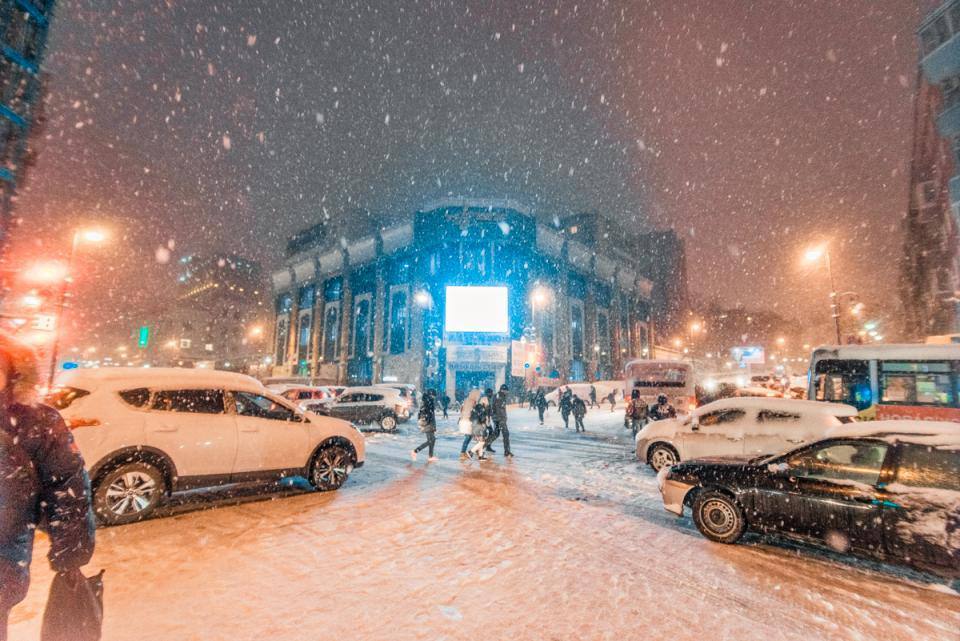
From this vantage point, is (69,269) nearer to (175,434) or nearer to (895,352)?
(175,434)

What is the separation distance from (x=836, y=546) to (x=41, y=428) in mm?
6358

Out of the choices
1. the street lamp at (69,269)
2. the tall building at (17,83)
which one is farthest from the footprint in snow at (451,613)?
A: the tall building at (17,83)

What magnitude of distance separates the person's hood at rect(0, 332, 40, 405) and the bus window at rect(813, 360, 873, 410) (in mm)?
17252

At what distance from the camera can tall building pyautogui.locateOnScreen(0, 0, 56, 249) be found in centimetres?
2888

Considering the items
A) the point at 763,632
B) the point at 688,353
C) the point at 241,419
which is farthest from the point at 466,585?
the point at 688,353

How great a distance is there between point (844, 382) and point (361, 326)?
4736cm

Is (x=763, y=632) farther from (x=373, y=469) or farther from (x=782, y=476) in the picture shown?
(x=373, y=469)

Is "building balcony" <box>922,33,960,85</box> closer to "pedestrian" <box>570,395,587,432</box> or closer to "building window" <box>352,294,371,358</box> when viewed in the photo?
"pedestrian" <box>570,395,587,432</box>

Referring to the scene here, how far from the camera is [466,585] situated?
3975 millimetres

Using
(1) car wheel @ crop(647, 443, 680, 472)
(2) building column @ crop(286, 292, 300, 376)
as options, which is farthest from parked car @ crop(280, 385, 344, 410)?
(2) building column @ crop(286, 292, 300, 376)

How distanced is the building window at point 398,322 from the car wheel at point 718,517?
135ft

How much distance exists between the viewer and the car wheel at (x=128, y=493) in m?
5.41

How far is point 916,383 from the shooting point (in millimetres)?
12422

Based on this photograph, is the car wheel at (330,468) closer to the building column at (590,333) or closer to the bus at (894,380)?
the bus at (894,380)
